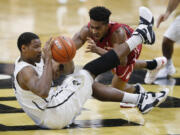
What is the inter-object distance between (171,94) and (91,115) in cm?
143

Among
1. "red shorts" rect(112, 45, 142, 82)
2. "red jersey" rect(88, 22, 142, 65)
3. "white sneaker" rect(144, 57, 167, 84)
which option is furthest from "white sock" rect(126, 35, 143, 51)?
"white sneaker" rect(144, 57, 167, 84)

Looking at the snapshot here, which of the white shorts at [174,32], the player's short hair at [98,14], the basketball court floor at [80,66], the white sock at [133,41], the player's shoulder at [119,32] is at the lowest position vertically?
the basketball court floor at [80,66]

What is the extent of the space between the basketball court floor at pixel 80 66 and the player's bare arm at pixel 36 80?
51 cm

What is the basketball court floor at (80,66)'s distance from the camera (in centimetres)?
543

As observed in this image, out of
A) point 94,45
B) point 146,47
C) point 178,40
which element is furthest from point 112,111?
point 146,47

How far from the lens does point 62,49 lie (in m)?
5.40

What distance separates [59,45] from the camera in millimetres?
5426

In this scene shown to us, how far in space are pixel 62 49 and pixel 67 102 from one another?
0.60 meters

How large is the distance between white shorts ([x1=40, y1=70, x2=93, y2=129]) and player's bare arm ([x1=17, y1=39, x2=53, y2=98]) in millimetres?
301

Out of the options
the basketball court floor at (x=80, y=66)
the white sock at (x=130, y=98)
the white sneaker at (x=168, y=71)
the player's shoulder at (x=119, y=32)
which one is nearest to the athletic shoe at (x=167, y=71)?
the white sneaker at (x=168, y=71)

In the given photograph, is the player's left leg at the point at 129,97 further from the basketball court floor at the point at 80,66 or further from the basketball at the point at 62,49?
the basketball at the point at 62,49

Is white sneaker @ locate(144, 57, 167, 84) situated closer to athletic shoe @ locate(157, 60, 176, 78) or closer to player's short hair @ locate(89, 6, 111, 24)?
athletic shoe @ locate(157, 60, 176, 78)

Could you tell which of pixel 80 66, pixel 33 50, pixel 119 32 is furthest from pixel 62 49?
pixel 80 66

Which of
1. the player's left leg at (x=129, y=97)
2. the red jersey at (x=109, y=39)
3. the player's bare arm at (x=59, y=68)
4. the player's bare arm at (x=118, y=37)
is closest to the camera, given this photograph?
the player's left leg at (x=129, y=97)
